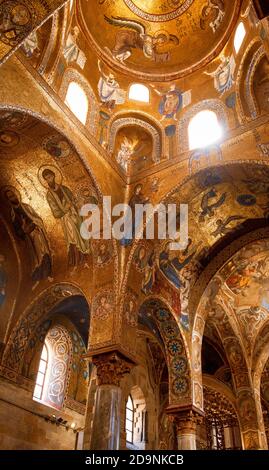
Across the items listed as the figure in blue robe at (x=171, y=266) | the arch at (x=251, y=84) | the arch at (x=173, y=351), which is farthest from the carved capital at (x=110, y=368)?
the arch at (x=251, y=84)

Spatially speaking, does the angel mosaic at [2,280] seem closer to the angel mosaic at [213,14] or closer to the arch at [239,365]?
the arch at [239,365]

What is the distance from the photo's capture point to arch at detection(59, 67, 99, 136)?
10141mm

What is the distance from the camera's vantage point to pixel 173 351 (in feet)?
36.7

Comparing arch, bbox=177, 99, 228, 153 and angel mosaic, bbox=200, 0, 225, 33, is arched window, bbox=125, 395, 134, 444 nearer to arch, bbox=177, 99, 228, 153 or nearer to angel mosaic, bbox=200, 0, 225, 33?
arch, bbox=177, 99, 228, 153

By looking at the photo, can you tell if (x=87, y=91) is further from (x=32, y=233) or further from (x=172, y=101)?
(x=32, y=233)

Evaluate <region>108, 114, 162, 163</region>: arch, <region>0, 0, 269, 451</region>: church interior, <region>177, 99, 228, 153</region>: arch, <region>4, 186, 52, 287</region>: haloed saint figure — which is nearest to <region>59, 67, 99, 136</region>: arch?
<region>0, 0, 269, 451</region>: church interior

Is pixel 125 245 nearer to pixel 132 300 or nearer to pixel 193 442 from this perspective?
pixel 132 300

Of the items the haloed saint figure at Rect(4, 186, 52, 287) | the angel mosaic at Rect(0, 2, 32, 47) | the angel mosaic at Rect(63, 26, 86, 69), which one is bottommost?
the angel mosaic at Rect(0, 2, 32, 47)

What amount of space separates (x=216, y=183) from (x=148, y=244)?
219 cm

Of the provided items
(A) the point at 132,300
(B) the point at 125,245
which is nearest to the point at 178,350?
(A) the point at 132,300

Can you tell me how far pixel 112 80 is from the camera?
12156 mm

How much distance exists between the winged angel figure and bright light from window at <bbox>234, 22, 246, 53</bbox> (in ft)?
6.53

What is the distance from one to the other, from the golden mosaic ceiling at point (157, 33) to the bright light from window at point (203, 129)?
187 centimetres

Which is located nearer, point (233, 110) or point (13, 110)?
point (13, 110)
